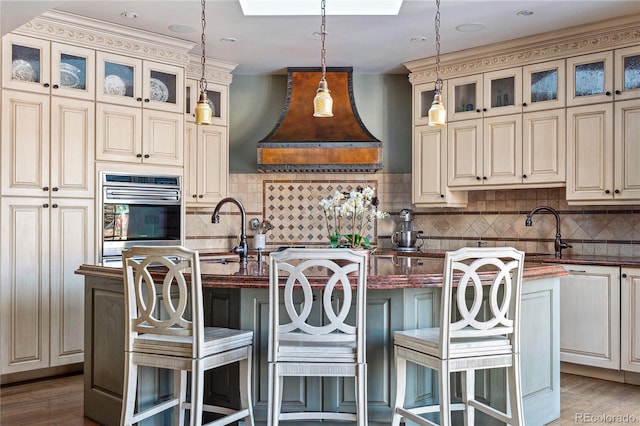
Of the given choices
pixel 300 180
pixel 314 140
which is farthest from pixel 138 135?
pixel 300 180

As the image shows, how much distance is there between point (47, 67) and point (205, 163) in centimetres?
168

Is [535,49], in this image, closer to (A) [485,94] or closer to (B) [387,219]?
(A) [485,94]

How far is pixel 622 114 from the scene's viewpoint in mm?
4238

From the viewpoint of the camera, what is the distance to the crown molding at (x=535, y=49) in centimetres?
425

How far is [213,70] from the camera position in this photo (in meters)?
5.53

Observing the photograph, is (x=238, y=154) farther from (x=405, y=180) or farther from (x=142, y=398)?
(x=142, y=398)

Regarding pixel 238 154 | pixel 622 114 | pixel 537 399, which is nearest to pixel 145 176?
pixel 238 154

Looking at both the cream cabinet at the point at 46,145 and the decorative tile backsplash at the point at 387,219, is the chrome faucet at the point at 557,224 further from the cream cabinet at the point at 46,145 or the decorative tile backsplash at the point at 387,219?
the cream cabinet at the point at 46,145

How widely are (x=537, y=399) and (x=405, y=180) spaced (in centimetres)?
310

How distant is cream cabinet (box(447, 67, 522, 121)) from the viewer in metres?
4.86

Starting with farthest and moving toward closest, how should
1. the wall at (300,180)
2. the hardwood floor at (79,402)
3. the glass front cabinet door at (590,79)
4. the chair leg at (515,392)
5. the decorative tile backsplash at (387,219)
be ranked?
1. the wall at (300,180)
2. the decorative tile backsplash at (387,219)
3. the glass front cabinet door at (590,79)
4. the hardwood floor at (79,402)
5. the chair leg at (515,392)

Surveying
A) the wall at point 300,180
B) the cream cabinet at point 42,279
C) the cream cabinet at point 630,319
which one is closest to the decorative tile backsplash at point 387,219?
the wall at point 300,180

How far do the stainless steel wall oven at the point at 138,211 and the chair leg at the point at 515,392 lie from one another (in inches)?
120

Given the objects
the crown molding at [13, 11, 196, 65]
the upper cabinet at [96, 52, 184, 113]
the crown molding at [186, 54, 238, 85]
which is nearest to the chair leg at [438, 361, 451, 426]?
the upper cabinet at [96, 52, 184, 113]
